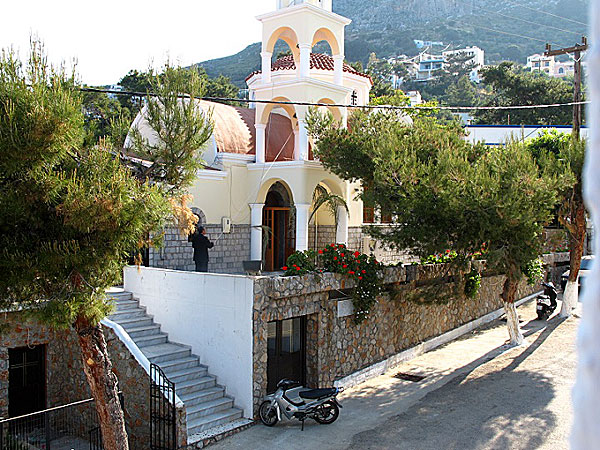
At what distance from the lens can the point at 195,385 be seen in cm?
1240

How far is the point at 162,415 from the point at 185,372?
1744 mm

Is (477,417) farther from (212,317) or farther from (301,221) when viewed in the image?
(301,221)

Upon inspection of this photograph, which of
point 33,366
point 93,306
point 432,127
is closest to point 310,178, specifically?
point 432,127

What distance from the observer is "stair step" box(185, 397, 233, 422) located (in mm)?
11670

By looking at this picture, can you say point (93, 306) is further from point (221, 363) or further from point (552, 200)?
point (552, 200)

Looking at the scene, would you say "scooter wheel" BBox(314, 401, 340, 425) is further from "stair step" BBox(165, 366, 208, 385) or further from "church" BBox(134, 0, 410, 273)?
"church" BBox(134, 0, 410, 273)

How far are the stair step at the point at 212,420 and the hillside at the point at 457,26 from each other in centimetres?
13026

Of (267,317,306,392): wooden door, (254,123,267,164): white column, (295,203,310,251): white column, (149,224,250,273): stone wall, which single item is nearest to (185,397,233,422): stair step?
(267,317,306,392): wooden door

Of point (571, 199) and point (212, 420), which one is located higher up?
point (571, 199)

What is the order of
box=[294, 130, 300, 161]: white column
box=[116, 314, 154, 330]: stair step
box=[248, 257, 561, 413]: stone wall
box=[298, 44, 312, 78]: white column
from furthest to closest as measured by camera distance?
box=[294, 130, 300, 161]: white column
box=[298, 44, 312, 78]: white column
box=[116, 314, 154, 330]: stair step
box=[248, 257, 561, 413]: stone wall

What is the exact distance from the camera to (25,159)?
277 inches

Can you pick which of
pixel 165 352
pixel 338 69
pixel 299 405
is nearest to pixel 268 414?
pixel 299 405

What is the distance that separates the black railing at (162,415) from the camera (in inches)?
420

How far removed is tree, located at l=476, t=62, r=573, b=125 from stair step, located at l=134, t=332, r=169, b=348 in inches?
1830
